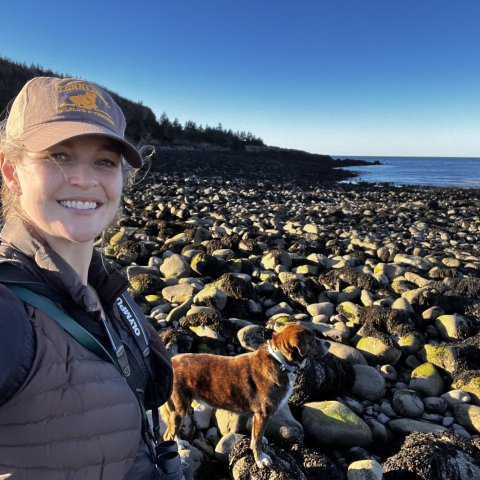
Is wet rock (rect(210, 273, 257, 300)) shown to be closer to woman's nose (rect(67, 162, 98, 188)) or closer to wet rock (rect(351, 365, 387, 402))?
wet rock (rect(351, 365, 387, 402))

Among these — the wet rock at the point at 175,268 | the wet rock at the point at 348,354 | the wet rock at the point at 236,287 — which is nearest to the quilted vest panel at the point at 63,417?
the wet rock at the point at 348,354

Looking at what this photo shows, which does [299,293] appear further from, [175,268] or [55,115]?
[55,115]

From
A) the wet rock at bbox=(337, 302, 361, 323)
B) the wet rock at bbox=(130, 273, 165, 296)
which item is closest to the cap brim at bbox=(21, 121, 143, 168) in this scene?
the wet rock at bbox=(130, 273, 165, 296)

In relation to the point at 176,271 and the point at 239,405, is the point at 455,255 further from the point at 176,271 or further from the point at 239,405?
the point at 239,405

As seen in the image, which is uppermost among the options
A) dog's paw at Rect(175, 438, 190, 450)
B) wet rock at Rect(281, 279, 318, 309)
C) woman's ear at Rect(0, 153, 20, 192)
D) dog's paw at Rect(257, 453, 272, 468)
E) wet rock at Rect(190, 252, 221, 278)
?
woman's ear at Rect(0, 153, 20, 192)

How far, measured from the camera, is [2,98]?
33250 millimetres

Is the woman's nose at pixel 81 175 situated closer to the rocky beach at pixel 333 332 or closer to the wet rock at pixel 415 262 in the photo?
the rocky beach at pixel 333 332

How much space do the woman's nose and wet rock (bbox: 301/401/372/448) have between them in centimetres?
312

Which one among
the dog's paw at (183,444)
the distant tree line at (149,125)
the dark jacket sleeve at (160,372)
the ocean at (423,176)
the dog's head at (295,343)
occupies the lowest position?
the dog's paw at (183,444)

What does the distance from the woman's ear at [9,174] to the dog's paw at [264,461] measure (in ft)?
8.81

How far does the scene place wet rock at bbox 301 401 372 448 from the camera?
3.38 meters

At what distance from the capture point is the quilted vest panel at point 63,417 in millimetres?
1196

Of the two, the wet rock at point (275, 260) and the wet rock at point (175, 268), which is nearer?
the wet rock at point (175, 268)

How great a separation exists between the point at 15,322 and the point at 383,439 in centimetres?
358
